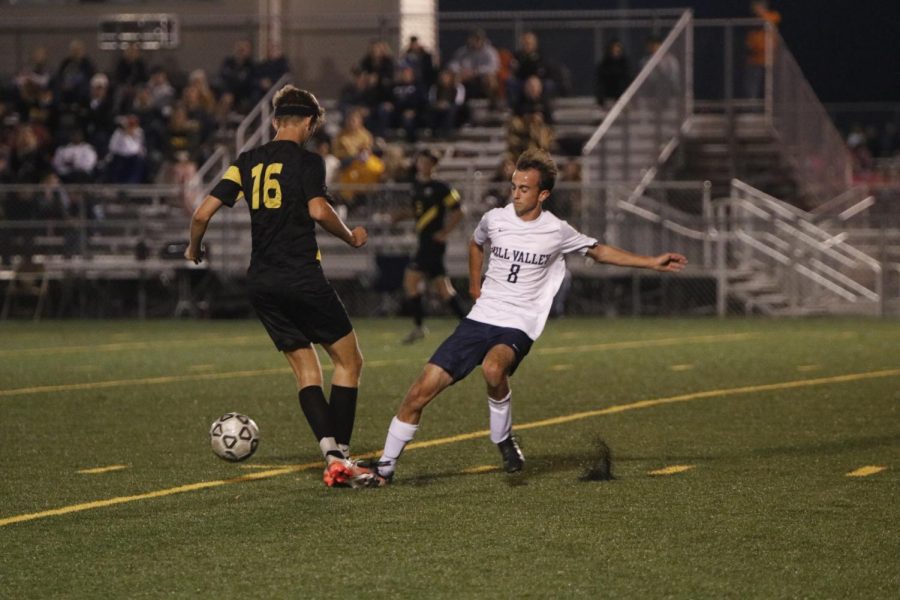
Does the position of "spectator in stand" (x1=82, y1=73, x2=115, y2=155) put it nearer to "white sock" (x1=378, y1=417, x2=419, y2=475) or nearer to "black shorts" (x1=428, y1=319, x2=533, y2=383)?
"black shorts" (x1=428, y1=319, x2=533, y2=383)

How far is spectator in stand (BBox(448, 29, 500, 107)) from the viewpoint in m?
28.7

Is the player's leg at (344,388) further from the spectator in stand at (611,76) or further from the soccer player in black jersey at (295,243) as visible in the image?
the spectator in stand at (611,76)

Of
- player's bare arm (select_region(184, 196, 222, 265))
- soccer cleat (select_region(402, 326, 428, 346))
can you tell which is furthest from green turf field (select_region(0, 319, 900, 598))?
soccer cleat (select_region(402, 326, 428, 346))

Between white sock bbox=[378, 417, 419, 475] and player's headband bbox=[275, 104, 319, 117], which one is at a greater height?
player's headband bbox=[275, 104, 319, 117]

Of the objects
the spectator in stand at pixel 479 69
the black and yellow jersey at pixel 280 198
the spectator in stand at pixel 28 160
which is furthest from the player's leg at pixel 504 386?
the spectator in stand at pixel 479 69

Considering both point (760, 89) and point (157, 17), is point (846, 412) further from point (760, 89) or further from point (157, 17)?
point (157, 17)

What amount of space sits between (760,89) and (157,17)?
430 inches

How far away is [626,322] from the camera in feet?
78.9

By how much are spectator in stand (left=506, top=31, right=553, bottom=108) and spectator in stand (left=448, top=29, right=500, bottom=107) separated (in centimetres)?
47

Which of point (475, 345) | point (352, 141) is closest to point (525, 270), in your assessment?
point (475, 345)

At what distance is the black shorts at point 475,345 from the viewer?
28.9 ft

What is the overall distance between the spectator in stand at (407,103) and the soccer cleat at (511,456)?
19.4 metres

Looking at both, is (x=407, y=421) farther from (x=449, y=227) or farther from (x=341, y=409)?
(x=449, y=227)

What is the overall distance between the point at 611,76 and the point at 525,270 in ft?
64.3
